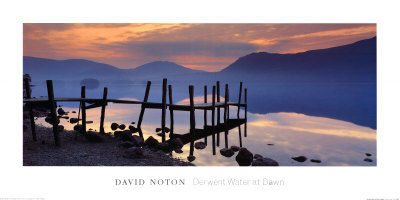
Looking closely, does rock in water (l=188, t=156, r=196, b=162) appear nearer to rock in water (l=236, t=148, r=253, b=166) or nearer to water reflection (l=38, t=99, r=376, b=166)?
water reflection (l=38, t=99, r=376, b=166)

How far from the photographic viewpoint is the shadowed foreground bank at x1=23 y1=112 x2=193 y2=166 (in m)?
9.51

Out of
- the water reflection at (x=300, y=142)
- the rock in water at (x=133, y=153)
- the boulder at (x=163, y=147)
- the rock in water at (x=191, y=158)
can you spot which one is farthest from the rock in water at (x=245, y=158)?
the rock in water at (x=133, y=153)

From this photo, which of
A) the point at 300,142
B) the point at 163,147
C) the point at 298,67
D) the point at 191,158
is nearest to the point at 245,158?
the point at 191,158

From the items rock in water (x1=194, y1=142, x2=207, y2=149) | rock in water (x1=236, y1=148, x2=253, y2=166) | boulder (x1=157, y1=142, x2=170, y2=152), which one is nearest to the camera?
rock in water (x1=236, y1=148, x2=253, y2=166)

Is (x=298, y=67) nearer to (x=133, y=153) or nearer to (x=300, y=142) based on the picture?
(x=300, y=142)

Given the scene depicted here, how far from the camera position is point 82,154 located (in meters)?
10.3

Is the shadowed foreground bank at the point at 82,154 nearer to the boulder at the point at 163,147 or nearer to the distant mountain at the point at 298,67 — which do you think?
the boulder at the point at 163,147

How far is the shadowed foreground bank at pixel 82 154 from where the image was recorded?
374 inches

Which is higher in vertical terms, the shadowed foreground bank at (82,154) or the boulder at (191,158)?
the shadowed foreground bank at (82,154)

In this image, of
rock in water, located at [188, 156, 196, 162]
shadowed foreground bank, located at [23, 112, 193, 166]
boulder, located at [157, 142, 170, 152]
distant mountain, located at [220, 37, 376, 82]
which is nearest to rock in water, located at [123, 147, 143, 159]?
shadowed foreground bank, located at [23, 112, 193, 166]

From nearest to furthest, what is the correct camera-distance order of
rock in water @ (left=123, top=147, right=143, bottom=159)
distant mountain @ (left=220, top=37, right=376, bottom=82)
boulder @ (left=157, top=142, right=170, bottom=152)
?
rock in water @ (left=123, top=147, right=143, bottom=159), boulder @ (left=157, top=142, right=170, bottom=152), distant mountain @ (left=220, top=37, right=376, bottom=82)
